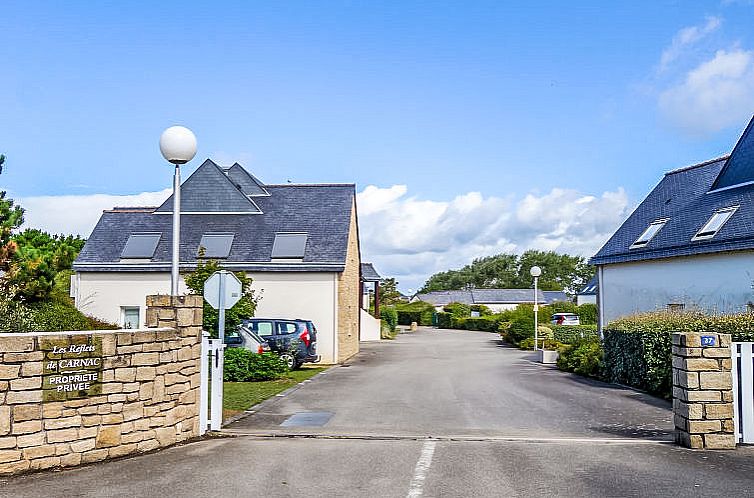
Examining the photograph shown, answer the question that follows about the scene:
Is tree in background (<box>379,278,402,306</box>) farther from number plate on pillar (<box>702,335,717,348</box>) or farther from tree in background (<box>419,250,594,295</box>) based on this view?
number plate on pillar (<box>702,335,717,348</box>)

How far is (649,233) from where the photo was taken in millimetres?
25281

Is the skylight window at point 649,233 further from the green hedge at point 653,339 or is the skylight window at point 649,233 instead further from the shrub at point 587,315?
the shrub at point 587,315

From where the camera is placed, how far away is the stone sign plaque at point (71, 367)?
26.3ft

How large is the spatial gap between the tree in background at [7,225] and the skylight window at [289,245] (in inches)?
555

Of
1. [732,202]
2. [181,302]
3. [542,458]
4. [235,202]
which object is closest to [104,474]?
[181,302]

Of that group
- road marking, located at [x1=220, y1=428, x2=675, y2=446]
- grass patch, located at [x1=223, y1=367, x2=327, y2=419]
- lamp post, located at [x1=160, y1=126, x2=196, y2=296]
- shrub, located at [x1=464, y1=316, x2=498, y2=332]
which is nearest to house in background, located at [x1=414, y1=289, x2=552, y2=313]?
shrub, located at [x1=464, y1=316, x2=498, y2=332]

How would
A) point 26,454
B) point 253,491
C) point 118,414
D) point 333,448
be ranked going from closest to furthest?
1. point 253,491
2. point 26,454
3. point 118,414
4. point 333,448

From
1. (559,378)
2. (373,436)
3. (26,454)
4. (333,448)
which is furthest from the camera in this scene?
(559,378)

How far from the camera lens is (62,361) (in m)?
8.14

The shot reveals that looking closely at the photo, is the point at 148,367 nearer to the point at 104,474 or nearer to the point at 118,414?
the point at 118,414

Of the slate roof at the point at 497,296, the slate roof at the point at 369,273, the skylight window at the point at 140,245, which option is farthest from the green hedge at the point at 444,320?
the skylight window at the point at 140,245

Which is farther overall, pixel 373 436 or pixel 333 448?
pixel 373 436

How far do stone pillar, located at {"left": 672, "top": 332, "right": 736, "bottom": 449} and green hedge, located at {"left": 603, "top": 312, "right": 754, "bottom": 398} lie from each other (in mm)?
4105

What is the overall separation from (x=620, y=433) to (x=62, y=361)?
25.9ft
